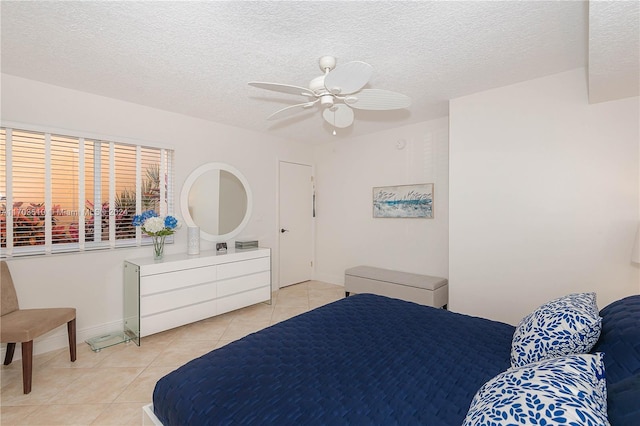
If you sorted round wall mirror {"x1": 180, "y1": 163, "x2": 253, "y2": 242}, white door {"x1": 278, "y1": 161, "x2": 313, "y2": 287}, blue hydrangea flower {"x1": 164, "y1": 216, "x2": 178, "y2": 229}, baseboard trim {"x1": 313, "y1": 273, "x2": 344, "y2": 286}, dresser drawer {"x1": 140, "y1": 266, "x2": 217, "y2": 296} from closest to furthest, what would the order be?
1. dresser drawer {"x1": 140, "y1": 266, "x2": 217, "y2": 296}
2. blue hydrangea flower {"x1": 164, "y1": 216, "x2": 178, "y2": 229}
3. round wall mirror {"x1": 180, "y1": 163, "x2": 253, "y2": 242}
4. white door {"x1": 278, "y1": 161, "x2": 313, "y2": 287}
5. baseboard trim {"x1": 313, "y1": 273, "x2": 344, "y2": 286}

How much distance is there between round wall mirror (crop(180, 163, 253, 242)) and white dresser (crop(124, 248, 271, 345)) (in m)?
0.38

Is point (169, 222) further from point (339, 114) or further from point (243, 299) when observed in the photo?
point (339, 114)

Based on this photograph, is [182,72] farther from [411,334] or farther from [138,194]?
[411,334]

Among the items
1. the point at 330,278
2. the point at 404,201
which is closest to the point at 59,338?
the point at 330,278

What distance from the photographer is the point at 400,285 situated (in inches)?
150

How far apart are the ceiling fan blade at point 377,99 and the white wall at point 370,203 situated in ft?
6.29

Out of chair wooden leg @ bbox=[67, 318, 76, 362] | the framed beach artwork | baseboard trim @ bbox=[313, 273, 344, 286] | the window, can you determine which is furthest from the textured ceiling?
baseboard trim @ bbox=[313, 273, 344, 286]

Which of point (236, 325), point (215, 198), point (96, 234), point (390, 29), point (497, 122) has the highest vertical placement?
point (390, 29)

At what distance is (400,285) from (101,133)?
381cm

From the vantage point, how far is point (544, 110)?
8.86 feet

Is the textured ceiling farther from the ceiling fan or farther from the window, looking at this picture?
the window

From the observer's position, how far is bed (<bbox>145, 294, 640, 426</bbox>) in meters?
1.13

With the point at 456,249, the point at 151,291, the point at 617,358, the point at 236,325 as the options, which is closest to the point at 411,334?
the point at 617,358

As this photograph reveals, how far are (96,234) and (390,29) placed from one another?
3.34 metres
